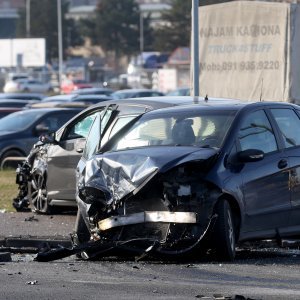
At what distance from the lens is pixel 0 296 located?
27.0 ft

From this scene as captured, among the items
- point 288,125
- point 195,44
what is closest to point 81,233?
point 288,125

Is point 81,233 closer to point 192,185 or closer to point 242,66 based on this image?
point 192,185

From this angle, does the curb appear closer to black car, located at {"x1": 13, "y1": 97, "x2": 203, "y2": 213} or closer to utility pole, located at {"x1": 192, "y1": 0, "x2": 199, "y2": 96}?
black car, located at {"x1": 13, "y1": 97, "x2": 203, "y2": 213}

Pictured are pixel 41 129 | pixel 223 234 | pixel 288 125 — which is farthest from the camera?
pixel 41 129

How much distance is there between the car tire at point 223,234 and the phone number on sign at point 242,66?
11403 millimetres

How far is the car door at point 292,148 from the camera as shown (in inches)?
445

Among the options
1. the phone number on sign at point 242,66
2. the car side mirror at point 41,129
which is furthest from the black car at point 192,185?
the car side mirror at point 41,129

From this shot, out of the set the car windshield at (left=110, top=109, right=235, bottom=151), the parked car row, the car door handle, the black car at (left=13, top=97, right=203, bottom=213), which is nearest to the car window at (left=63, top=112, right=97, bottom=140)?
the black car at (left=13, top=97, right=203, bottom=213)

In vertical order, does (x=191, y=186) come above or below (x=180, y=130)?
below

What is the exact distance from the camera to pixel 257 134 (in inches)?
443

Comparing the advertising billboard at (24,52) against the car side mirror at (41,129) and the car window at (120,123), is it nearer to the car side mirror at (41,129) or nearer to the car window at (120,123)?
the car side mirror at (41,129)

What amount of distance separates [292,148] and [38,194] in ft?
15.7

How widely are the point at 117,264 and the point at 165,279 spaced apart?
1.20 metres

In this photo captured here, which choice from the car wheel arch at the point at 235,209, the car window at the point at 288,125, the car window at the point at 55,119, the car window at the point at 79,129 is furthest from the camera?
the car window at the point at 55,119
